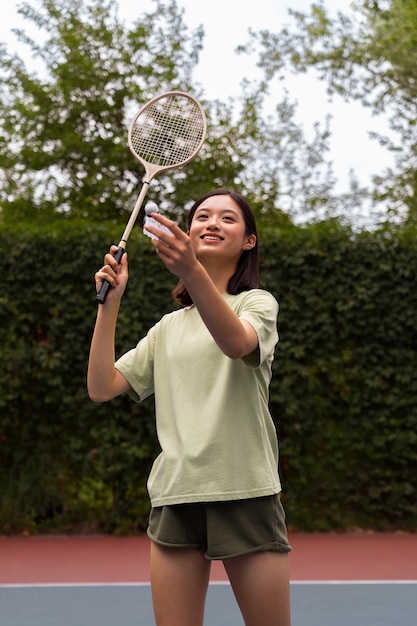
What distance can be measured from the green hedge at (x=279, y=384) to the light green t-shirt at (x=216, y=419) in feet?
17.3

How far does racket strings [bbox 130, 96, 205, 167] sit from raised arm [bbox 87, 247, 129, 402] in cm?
86

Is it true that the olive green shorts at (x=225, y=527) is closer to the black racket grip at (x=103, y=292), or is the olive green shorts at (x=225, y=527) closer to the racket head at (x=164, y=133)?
the black racket grip at (x=103, y=292)

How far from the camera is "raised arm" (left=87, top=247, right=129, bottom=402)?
2.41 metres

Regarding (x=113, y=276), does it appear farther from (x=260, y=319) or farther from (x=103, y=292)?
(x=260, y=319)

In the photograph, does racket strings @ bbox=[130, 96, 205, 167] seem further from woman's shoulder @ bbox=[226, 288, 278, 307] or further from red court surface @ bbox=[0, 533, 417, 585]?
red court surface @ bbox=[0, 533, 417, 585]

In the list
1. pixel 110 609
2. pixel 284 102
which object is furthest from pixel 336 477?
pixel 284 102

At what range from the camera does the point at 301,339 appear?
777 centimetres

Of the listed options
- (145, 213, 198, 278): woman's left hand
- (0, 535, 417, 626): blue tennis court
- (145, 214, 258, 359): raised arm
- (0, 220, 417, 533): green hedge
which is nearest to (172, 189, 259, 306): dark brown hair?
(145, 214, 258, 359): raised arm

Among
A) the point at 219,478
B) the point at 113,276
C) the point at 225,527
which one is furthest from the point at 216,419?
the point at 113,276

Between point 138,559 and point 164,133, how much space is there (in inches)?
178

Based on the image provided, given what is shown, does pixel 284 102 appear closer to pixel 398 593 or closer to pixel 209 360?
pixel 398 593

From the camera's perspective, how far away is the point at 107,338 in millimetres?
2463

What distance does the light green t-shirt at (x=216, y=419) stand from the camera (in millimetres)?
2230

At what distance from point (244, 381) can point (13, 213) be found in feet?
29.8
